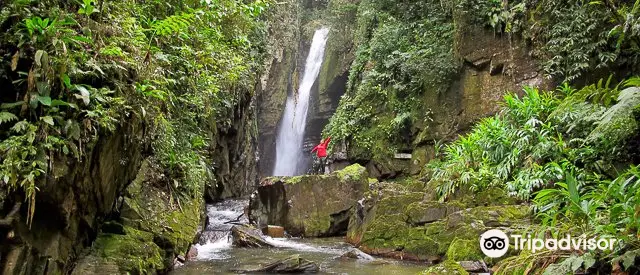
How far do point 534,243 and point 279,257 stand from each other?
4185 mm

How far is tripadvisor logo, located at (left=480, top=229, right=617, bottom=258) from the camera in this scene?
3.54 metres

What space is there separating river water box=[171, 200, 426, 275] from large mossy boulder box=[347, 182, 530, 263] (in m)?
0.44

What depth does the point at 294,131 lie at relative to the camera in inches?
905

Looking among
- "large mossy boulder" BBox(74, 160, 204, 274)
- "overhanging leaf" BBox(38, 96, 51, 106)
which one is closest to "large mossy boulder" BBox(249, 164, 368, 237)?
"large mossy boulder" BBox(74, 160, 204, 274)

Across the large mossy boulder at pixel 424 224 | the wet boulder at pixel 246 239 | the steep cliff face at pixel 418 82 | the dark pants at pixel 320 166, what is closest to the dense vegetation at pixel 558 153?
the large mossy boulder at pixel 424 224

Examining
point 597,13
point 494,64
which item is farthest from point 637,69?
point 494,64

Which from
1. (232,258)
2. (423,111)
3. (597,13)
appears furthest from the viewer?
(423,111)

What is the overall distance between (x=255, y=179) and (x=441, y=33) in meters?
10.5

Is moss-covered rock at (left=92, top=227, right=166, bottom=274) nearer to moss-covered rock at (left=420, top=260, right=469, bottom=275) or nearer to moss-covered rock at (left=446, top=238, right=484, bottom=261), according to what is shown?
moss-covered rock at (left=420, top=260, right=469, bottom=275)

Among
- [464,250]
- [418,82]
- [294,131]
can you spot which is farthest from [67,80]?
[294,131]

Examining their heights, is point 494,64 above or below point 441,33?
below

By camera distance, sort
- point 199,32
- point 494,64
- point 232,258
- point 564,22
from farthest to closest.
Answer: point 494,64
point 564,22
point 232,258
point 199,32

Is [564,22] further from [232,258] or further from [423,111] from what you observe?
[232,258]

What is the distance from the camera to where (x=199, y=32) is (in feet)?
22.2
